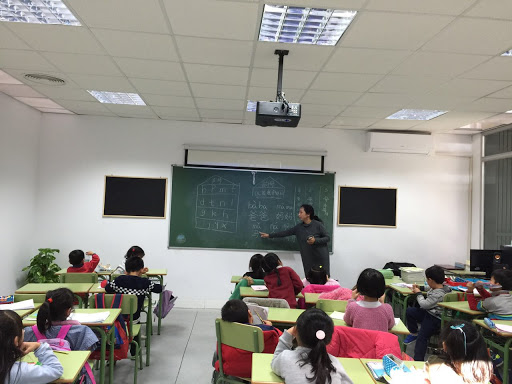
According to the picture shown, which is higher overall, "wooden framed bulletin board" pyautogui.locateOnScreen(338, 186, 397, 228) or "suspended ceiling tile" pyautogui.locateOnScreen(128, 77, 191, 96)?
"suspended ceiling tile" pyautogui.locateOnScreen(128, 77, 191, 96)

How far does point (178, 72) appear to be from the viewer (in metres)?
3.99

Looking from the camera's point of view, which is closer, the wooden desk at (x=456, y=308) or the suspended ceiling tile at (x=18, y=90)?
the wooden desk at (x=456, y=308)

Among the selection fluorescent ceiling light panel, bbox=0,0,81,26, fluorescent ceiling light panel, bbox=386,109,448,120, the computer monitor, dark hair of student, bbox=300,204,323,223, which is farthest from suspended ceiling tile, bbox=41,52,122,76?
the computer monitor

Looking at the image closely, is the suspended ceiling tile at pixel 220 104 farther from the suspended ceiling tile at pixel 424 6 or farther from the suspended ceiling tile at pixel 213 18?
the suspended ceiling tile at pixel 424 6

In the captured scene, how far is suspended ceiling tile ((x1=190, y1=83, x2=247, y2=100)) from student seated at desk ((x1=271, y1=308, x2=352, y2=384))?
3136 mm

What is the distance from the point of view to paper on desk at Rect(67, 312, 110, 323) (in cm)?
284

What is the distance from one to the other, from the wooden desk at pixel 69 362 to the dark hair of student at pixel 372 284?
1.80 meters

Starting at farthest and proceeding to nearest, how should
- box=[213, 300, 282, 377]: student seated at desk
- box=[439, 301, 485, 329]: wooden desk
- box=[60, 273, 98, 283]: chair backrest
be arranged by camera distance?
box=[60, 273, 98, 283]: chair backrest, box=[439, 301, 485, 329]: wooden desk, box=[213, 300, 282, 377]: student seated at desk

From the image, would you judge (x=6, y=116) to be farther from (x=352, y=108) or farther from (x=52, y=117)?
(x=352, y=108)

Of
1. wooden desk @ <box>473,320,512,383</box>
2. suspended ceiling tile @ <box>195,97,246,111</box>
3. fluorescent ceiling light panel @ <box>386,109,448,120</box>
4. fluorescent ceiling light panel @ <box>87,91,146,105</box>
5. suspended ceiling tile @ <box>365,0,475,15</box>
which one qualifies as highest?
fluorescent ceiling light panel @ <box>386,109,448,120</box>

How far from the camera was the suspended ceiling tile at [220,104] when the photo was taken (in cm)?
506

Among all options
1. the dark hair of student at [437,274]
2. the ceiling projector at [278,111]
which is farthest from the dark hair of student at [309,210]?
the ceiling projector at [278,111]

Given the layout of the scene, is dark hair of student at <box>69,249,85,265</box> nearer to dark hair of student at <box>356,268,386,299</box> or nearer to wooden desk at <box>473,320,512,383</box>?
dark hair of student at <box>356,268,386,299</box>

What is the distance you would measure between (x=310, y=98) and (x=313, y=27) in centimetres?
183
